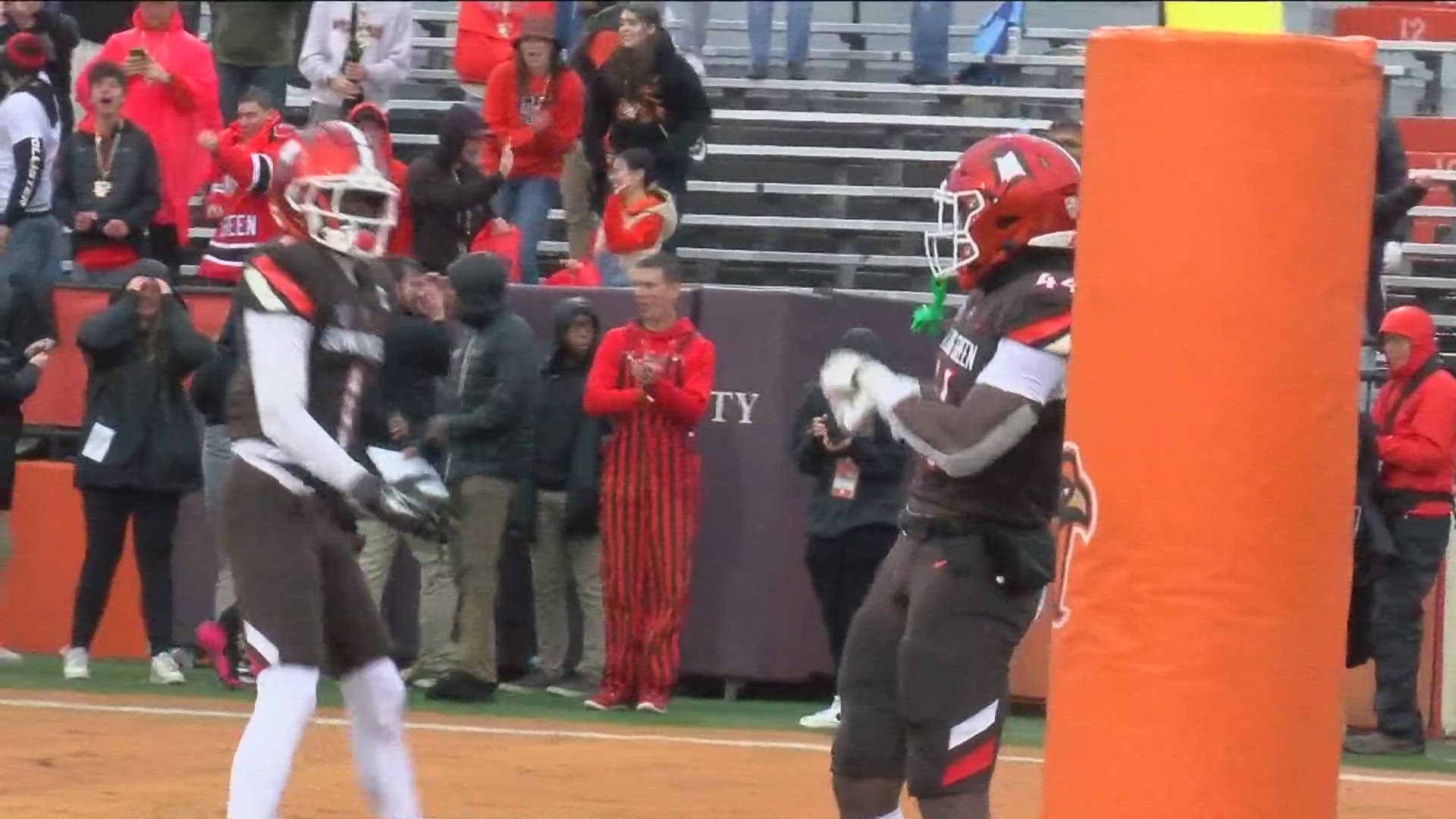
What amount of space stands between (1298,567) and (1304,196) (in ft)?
2.25

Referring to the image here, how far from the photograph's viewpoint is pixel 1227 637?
449 centimetres

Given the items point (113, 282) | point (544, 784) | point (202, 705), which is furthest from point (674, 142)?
point (544, 784)

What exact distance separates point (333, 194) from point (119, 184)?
6626 millimetres

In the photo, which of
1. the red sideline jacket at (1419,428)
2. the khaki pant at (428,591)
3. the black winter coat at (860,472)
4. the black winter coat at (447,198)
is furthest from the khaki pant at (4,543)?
the red sideline jacket at (1419,428)

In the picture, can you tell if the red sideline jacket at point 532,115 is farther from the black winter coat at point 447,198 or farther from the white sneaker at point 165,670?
the white sneaker at point 165,670

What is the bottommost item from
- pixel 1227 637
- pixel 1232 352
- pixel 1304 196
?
pixel 1227 637

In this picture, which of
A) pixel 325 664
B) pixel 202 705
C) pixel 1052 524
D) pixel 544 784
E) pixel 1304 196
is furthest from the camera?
pixel 202 705

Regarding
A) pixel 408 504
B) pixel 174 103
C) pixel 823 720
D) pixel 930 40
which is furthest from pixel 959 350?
pixel 930 40

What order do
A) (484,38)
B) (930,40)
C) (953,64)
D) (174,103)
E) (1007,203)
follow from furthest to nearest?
1. (953,64)
2. (930,40)
3. (484,38)
4. (174,103)
5. (1007,203)

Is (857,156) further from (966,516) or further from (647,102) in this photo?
(966,516)

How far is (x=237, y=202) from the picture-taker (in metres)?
13.0

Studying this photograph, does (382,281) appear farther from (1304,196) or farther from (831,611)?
(831,611)

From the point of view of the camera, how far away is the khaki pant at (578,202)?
44.4 ft

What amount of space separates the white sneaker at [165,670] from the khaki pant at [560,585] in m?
1.65
